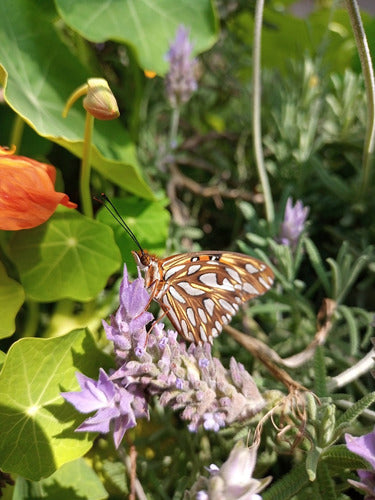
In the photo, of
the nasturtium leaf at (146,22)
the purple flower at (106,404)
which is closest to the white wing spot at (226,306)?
the purple flower at (106,404)

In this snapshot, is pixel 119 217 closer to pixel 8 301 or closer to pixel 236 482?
pixel 8 301

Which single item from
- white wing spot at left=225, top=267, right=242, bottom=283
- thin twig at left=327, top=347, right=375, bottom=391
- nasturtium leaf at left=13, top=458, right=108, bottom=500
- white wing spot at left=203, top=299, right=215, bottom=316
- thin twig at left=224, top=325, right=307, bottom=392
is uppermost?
white wing spot at left=225, top=267, right=242, bottom=283

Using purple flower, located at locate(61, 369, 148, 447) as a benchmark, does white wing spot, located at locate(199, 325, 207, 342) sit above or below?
above

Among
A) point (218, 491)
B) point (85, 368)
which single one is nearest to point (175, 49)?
point (85, 368)

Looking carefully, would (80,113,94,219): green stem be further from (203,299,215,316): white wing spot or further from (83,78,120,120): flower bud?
(203,299,215,316): white wing spot

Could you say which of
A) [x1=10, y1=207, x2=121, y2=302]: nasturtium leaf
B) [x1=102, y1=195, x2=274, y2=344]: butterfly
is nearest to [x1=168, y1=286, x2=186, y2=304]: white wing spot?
[x1=102, y1=195, x2=274, y2=344]: butterfly

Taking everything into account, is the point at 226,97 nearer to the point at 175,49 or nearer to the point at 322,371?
the point at 175,49
